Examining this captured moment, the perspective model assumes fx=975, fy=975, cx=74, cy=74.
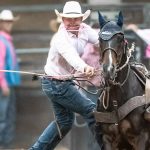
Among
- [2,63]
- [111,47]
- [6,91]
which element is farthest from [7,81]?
[111,47]

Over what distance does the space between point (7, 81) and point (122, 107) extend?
493 cm

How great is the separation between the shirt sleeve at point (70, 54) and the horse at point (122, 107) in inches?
13.8

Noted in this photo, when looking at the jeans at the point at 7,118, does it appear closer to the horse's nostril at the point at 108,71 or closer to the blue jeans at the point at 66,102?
the blue jeans at the point at 66,102

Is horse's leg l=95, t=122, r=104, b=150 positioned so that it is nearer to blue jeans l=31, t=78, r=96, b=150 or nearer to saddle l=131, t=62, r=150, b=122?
blue jeans l=31, t=78, r=96, b=150

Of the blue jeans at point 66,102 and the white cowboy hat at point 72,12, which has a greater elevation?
the white cowboy hat at point 72,12

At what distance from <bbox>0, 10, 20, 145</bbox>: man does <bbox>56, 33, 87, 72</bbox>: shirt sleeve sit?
3.98 m

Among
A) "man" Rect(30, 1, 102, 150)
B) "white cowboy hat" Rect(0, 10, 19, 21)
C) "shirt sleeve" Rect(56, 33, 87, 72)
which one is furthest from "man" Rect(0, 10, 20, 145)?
"shirt sleeve" Rect(56, 33, 87, 72)

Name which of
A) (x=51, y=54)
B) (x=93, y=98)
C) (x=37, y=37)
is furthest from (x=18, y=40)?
(x=51, y=54)

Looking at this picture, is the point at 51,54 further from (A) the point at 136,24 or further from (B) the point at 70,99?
(A) the point at 136,24

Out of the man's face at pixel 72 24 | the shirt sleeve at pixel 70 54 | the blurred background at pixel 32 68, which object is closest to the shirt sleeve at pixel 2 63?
the blurred background at pixel 32 68

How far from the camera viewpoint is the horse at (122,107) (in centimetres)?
986

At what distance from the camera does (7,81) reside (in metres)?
14.7

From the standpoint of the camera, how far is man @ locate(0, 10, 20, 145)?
14.5 m

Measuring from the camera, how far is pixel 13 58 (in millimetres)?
14641
